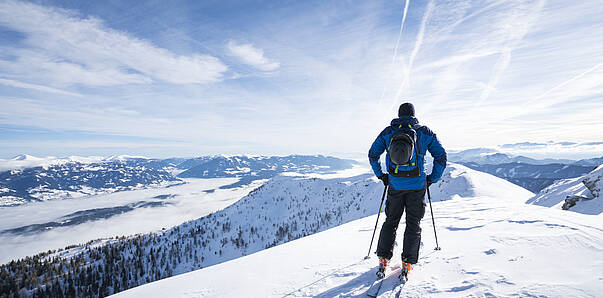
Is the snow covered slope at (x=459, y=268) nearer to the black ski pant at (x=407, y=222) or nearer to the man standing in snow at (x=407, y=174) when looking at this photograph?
the black ski pant at (x=407, y=222)

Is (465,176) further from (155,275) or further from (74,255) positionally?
(74,255)

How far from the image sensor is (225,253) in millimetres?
102875

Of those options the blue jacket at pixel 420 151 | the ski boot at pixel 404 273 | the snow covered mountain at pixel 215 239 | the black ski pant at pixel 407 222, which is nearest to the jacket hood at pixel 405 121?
the blue jacket at pixel 420 151

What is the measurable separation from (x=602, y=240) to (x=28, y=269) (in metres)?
166

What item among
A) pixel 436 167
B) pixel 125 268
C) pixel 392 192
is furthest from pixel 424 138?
pixel 125 268

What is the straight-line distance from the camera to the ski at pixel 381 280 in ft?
15.7

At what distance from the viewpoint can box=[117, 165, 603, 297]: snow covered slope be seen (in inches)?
167

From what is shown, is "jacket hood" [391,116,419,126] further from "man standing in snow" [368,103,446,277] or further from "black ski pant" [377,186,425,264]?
"black ski pant" [377,186,425,264]

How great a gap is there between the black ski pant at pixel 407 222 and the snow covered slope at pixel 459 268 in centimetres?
63

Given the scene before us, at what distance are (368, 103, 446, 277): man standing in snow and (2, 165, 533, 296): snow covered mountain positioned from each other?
74.5 m

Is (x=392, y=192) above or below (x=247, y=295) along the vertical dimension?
above

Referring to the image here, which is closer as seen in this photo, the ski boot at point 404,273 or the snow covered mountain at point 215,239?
the ski boot at point 404,273

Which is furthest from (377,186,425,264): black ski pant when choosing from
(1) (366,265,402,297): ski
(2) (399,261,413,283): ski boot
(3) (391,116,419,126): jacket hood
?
(3) (391,116,419,126): jacket hood

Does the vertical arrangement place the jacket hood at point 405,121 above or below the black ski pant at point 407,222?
above
